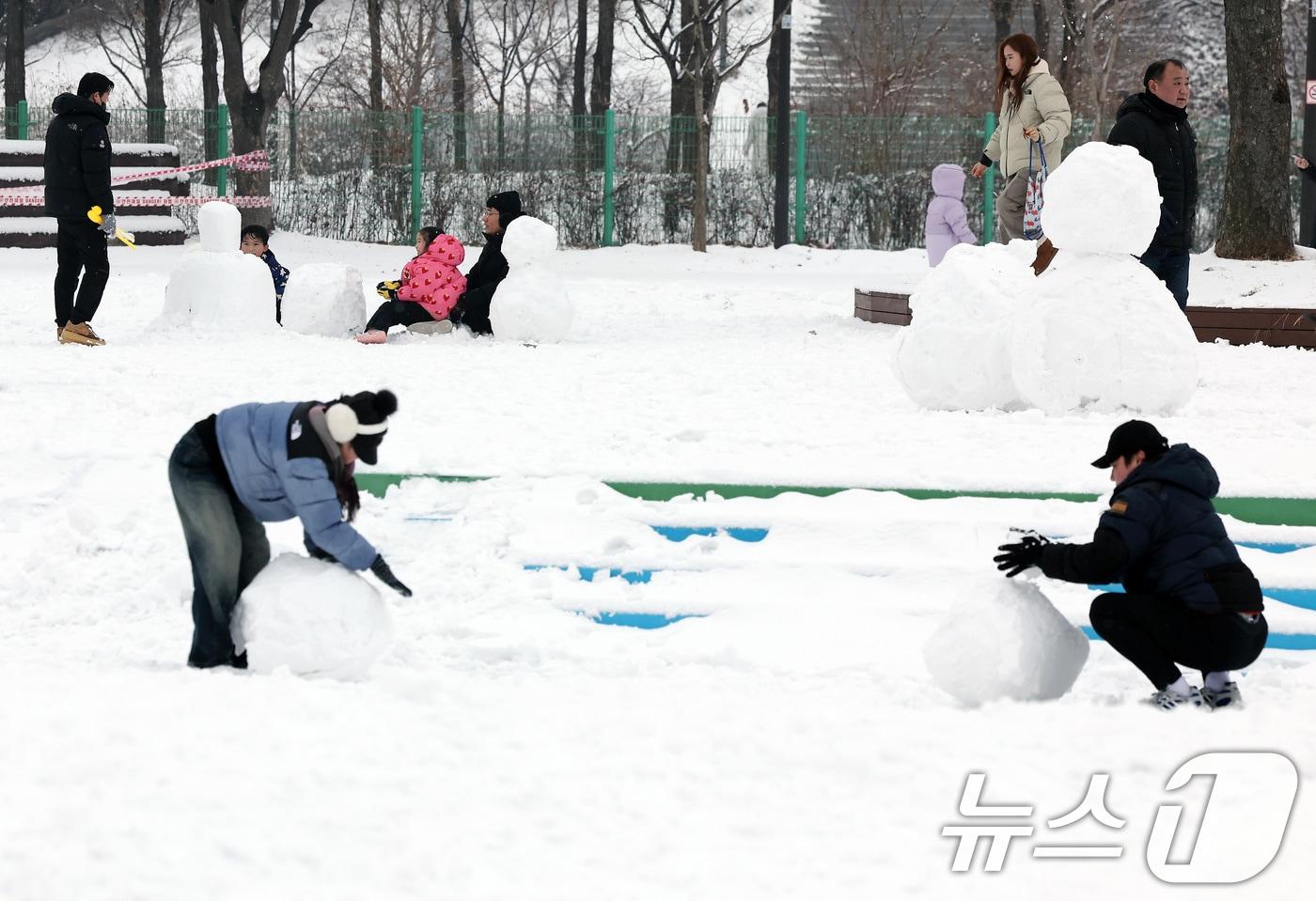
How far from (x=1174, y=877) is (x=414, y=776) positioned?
1601mm

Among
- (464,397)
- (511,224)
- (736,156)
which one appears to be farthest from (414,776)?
(736,156)

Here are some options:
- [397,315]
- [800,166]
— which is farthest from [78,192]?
[800,166]

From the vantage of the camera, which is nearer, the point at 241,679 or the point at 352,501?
the point at 241,679

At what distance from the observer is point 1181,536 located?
424 centimetres

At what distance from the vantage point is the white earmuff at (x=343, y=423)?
420 centimetres

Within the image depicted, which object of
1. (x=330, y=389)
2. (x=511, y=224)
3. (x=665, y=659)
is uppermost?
(x=511, y=224)

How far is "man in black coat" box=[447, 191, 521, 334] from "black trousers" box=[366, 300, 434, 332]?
23 cm

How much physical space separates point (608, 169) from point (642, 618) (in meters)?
17.8

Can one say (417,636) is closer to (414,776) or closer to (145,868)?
(414,776)

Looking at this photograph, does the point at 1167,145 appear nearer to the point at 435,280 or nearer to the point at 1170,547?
the point at 1170,547

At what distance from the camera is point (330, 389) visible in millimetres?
7988

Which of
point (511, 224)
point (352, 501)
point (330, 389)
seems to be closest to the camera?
point (352, 501)

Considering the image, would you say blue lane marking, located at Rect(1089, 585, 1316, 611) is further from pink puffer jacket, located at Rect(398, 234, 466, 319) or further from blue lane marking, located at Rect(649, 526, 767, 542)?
pink puffer jacket, located at Rect(398, 234, 466, 319)

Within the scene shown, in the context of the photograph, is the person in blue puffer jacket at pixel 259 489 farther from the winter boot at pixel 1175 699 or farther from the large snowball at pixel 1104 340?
the large snowball at pixel 1104 340
